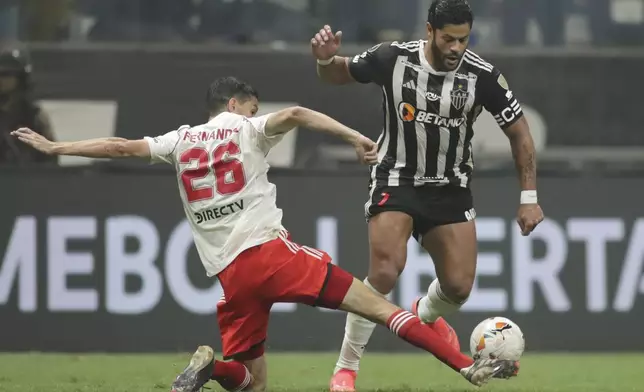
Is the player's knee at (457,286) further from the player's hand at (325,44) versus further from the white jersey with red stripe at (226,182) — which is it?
the player's hand at (325,44)

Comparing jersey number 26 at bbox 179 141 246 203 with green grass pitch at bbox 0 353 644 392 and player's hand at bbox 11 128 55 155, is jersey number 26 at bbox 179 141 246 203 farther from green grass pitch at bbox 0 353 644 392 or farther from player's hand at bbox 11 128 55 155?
green grass pitch at bbox 0 353 644 392

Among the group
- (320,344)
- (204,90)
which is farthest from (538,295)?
(204,90)

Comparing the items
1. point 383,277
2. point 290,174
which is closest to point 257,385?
point 383,277

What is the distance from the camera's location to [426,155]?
8.20 m

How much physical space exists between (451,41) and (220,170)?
156cm

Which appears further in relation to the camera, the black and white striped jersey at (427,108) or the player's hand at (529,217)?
the black and white striped jersey at (427,108)

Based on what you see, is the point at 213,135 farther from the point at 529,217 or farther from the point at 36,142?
the point at 529,217

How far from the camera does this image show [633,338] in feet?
38.2

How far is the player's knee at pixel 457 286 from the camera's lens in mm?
8305

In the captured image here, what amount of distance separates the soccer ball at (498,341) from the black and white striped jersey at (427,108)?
93cm

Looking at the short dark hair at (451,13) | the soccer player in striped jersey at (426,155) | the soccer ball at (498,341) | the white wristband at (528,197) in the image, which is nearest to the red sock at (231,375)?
the soccer player in striped jersey at (426,155)

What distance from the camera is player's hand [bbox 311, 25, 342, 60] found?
26.3 ft

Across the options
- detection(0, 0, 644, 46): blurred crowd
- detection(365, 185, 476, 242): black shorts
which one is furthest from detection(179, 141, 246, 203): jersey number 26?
detection(0, 0, 644, 46): blurred crowd

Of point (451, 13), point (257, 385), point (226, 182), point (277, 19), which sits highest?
Answer: point (277, 19)
